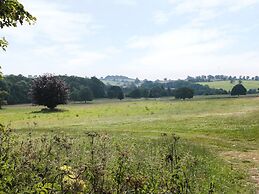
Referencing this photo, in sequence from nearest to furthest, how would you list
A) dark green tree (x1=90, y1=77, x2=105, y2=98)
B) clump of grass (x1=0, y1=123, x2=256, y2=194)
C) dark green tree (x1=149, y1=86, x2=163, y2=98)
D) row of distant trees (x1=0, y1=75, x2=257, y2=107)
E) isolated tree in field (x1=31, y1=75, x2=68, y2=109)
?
clump of grass (x1=0, y1=123, x2=256, y2=194) < isolated tree in field (x1=31, y1=75, x2=68, y2=109) < row of distant trees (x1=0, y1=75, x2=257, y2=107) < dark green tree (x1=149, y1=86, x2=163, y2=98) < dark green tree (x1=90, y1=77, x2=105, y2=98)

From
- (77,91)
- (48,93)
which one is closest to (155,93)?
(77,91)

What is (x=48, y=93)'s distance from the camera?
192ft

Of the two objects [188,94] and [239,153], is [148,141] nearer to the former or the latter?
[239,153]

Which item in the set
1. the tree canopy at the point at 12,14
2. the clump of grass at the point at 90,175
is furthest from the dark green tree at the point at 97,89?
the tree canopy at the point at 12,14

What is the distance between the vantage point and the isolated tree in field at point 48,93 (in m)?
58.7

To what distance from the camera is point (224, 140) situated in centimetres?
2531

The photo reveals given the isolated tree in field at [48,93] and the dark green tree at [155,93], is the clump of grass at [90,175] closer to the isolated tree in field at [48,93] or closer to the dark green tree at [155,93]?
the isolated tree in field at [48,93]

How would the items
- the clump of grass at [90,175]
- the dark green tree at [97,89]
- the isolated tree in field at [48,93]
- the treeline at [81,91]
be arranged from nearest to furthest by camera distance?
the clump of grass at [90,175], the isolated tree in field at [48,93], the treeline at [81,91], the dark green tree at [97,89]

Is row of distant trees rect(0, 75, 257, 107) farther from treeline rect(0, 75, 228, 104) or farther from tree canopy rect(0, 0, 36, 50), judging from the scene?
tree canopy rect(0, 0, 36, 50)

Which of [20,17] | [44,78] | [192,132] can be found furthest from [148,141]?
[44,78]

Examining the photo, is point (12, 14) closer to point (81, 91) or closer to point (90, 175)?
point (90, 175)

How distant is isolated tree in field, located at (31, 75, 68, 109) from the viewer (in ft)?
193

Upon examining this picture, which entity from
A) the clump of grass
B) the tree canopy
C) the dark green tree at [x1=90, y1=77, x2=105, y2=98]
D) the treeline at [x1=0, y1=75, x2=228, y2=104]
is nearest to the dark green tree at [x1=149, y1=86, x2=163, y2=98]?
the treeline at [x1=0, y1=75, x2=228, y2=104]

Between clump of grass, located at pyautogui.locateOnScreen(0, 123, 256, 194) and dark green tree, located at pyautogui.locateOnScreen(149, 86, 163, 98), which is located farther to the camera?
dark green tree, located at pyautogui.locateOnScreen(149, 86, 163, 98)
